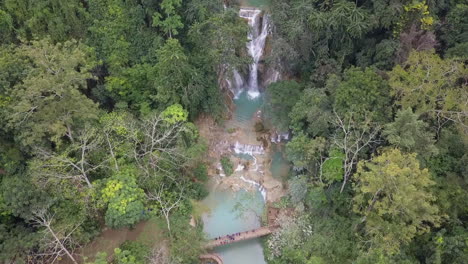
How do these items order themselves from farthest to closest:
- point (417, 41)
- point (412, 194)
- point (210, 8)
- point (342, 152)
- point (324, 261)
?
point (210, 8) → point (417, 41) → point (342, 152) → point (324, 261) → point (412, 194)

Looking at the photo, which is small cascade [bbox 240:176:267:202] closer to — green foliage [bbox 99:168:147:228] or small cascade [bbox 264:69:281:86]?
green foliage [bbox 99:168:147:228]

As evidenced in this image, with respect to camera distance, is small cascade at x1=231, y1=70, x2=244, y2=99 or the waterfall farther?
small cascade at x1=231, y1=70, x2=244, y2=99

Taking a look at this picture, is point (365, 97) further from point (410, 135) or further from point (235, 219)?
point (235, 219)

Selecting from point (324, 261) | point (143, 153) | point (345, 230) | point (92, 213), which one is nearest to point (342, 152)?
point (345, 230)

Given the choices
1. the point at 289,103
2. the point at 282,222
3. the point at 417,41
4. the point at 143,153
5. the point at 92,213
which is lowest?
the point at 282,222

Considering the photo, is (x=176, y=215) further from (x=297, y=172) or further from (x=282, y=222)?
(x=297, y=172)

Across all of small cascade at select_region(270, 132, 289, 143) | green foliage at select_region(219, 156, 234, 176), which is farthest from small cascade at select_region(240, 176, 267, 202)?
Answer: small cascade at select_region(270, 132, 289, 143)

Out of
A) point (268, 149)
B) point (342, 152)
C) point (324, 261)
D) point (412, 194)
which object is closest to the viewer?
point (412, 194)

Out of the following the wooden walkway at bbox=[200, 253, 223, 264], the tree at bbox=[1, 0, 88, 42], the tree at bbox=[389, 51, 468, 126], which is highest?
the tree at bbox=[1, 0, 88, 42]
